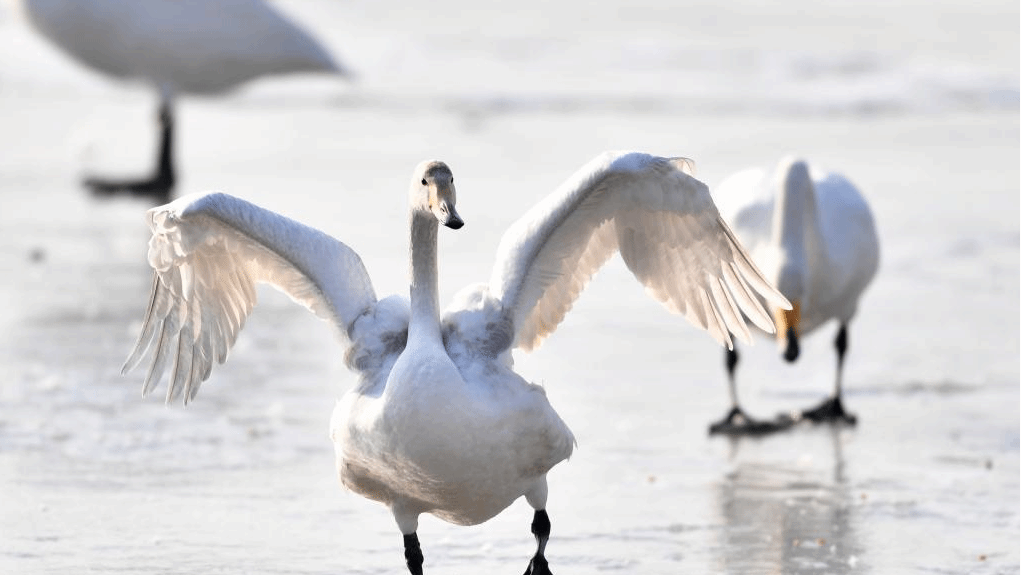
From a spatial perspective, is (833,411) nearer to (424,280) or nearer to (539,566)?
(539,566)

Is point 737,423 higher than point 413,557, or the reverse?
point 737,423

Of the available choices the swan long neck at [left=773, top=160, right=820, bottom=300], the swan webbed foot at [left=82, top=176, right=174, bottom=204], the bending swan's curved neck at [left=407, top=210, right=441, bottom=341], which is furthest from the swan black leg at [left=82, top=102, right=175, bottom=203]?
the bending swan's curved neck at [left=407, top=210, right=441, bottom=341]

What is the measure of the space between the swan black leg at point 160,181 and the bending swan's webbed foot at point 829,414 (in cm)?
646

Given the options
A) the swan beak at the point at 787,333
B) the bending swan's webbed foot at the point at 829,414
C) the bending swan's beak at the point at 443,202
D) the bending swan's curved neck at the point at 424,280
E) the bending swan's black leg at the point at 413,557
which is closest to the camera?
the bending swan's beak at the point at 443,202

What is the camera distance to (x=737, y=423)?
780cm

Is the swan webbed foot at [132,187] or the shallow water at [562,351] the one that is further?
the swan webbed foot at [132,187]

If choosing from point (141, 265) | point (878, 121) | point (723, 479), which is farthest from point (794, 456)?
point (878, 121)

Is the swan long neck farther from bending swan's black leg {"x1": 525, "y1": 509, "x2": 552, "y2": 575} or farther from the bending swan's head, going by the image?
the bending swan's head

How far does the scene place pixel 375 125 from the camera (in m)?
17.0

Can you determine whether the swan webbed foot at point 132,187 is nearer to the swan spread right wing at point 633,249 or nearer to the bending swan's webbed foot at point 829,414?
the bending swan's webbed foot at point 829,414

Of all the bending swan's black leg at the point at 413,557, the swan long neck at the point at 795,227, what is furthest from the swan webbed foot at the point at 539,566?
the swan long neck at the point at 795,227

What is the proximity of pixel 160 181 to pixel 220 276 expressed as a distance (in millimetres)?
7880

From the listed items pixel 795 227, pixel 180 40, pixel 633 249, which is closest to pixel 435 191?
pixel 633 249

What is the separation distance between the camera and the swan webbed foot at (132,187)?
13633 mm
